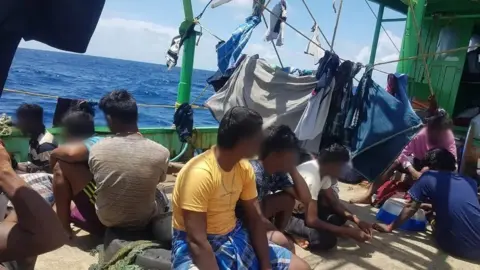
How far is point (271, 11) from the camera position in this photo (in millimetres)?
5172

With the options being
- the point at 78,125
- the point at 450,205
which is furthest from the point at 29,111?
the point at 450,205

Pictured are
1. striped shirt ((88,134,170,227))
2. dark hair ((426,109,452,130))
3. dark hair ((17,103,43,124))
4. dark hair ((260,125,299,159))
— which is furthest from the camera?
dark hair ((426,109,452,130))

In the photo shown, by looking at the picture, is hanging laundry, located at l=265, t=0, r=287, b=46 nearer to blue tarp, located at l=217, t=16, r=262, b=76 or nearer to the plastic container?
blue tarp, located at l=217, t=16, r=262, b=76

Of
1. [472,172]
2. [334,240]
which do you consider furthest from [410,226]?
[472,172]

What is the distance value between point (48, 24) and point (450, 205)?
11.1 ft

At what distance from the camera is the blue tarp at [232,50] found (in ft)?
15.8

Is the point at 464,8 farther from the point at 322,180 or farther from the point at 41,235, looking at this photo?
the point at 41,235

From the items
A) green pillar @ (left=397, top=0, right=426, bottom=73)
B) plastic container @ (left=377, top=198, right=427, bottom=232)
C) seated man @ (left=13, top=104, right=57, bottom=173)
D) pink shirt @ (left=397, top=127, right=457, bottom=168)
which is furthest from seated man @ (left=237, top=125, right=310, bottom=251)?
green pillar @ (left=397, top=0, right=426, bottom=73)

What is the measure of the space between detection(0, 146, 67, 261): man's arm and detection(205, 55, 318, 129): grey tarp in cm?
295

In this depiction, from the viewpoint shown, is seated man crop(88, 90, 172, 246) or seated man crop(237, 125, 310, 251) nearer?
seated man crop(237, 125, 310, 251)

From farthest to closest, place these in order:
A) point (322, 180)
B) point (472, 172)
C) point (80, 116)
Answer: point (472, 172) → point (322, 180) → point (80, 116)

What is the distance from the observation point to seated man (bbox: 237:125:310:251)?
2.68 meters

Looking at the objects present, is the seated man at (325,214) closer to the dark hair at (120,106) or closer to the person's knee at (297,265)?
the person's knee at (297,265)

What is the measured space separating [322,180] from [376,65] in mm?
1507
